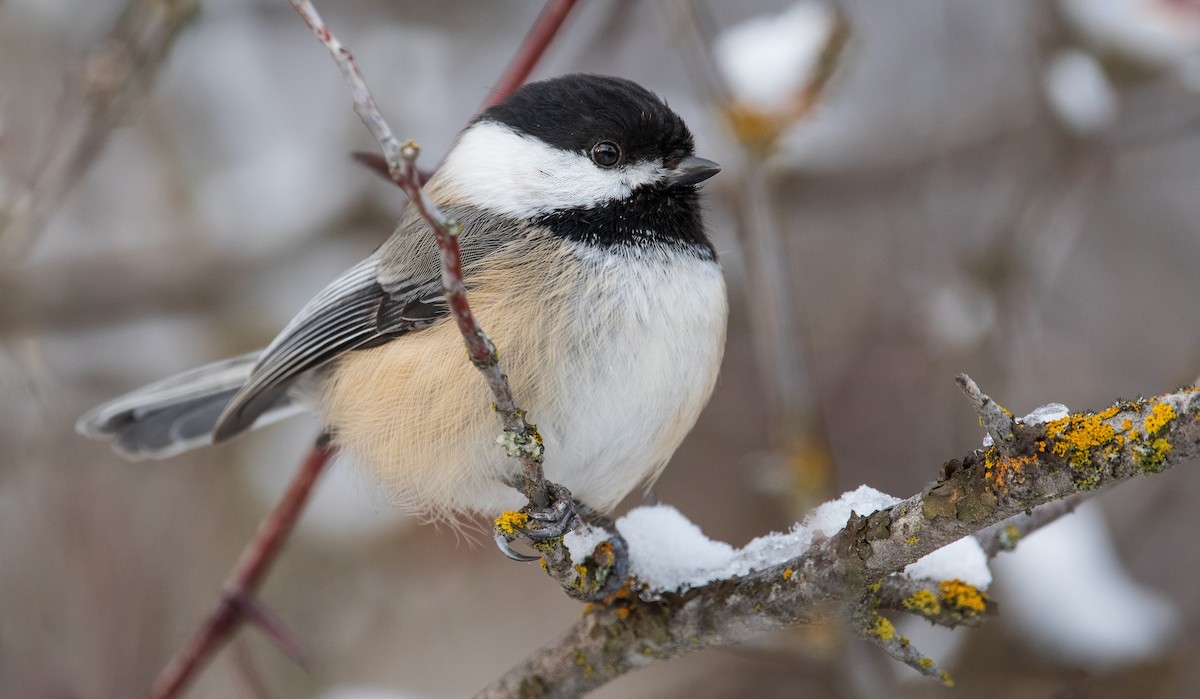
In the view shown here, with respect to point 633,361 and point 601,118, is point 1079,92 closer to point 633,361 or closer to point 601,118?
point 601,118

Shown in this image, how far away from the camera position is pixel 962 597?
4.21ft

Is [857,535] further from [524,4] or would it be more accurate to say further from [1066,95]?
[524,4]

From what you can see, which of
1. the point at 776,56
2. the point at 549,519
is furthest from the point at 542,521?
the point at 776,56

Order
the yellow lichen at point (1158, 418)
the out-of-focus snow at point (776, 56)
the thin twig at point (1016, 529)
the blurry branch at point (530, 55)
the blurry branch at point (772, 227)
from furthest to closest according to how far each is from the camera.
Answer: the out-of-focus snow at point (776, 56), the blurry branch at point (772, 227), the blurry branch at point (530, 55), the thin twig at point (1016, 529), the yellow lichen at point (1158, 418)

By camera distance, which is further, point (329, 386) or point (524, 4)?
point (524, 4)

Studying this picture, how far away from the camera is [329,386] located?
1.86 meters

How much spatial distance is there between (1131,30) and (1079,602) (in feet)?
5.19

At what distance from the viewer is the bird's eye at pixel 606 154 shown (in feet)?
5.36

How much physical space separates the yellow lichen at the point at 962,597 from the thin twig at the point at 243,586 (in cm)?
107

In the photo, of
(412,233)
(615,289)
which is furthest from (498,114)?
(615,289)

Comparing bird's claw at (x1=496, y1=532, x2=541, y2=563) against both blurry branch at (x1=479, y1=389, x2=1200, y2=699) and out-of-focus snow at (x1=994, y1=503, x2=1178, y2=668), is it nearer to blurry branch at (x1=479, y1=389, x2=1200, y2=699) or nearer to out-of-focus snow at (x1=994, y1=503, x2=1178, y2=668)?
blurry branch at (x1=479, y1=389, x2=1200, y2=699)

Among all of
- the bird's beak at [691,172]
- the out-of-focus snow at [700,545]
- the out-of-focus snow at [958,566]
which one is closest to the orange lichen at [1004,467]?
the out-of-focus snow at [700,545]

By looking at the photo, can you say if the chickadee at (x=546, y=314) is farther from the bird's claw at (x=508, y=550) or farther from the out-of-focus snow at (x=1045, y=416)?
the out-of-focus snow at (x=1045, y=416)

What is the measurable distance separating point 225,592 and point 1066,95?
8.14ft
